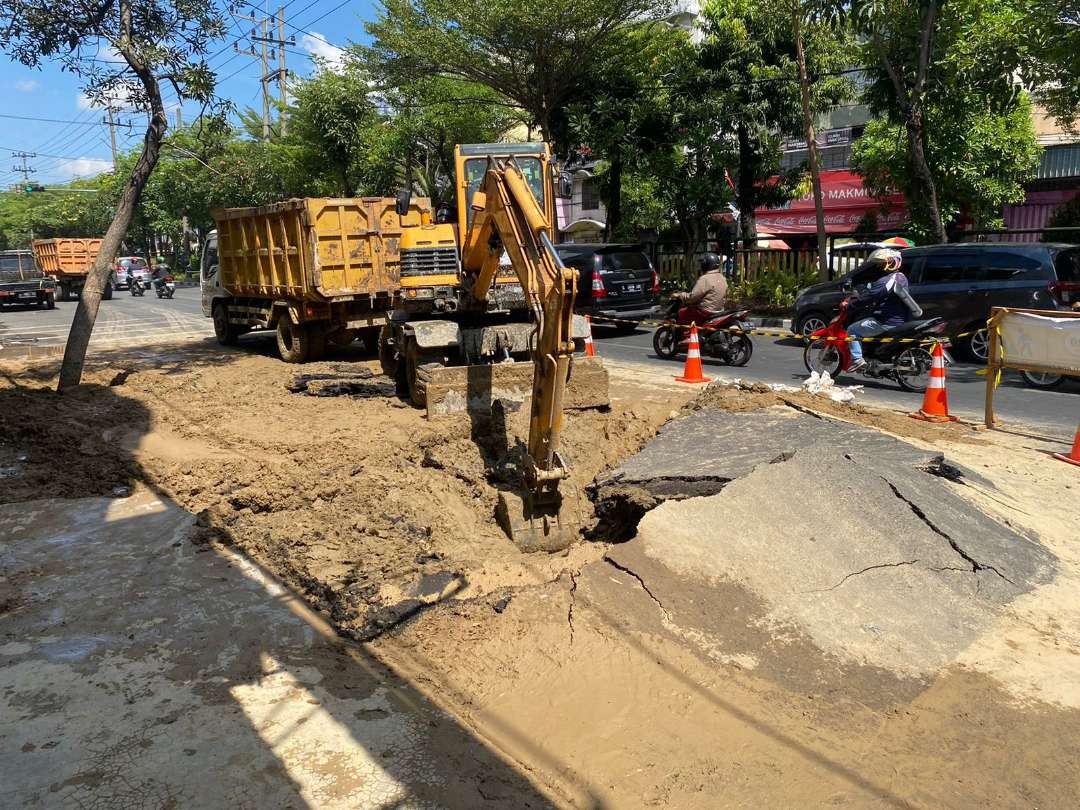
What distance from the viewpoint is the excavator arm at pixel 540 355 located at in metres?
5.43

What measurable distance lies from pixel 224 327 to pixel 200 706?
14.0 meters

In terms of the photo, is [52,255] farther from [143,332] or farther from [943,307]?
[943,307]

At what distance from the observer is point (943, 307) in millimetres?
12664

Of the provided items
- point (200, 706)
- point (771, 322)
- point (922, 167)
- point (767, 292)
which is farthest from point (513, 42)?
point (200, 706)

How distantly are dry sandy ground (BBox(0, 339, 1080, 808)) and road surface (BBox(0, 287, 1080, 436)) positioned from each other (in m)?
1.49

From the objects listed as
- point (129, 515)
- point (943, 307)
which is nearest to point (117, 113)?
point (129, 515)

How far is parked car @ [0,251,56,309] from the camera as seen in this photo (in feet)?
99.9

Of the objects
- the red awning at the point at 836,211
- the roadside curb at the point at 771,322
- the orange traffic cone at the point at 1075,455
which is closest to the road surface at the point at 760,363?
the orange traffic cone at the point at 1075,455

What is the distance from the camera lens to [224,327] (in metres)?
16.6

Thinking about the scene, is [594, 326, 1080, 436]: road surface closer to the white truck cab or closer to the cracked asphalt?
the cracked asphalt

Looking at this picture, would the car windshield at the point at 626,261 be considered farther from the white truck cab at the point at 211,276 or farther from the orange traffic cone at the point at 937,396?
the orange traffic cone at the point at 937,396

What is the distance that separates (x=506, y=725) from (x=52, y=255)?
4125 cm

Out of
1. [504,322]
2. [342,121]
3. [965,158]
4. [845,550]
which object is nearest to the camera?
[845,550]

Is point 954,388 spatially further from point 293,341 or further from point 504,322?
point 293,341
